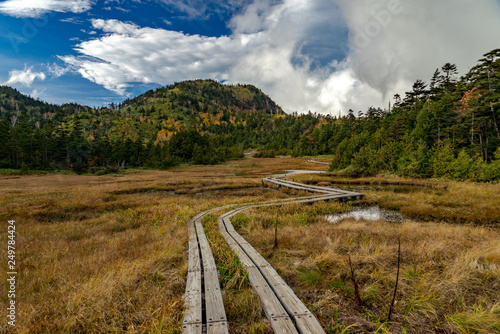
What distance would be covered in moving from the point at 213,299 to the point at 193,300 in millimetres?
386

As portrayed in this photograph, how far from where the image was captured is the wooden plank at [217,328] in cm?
319

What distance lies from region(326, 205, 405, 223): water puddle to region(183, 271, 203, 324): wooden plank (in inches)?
543

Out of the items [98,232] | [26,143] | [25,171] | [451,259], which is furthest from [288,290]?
[26,143]

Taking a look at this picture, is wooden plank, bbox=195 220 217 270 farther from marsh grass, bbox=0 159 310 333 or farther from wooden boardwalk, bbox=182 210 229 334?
marsh grass, bbox=0 159 310 333

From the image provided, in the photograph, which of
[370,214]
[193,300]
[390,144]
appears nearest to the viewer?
[193,300]

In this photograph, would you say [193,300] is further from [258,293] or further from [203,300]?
[258,293]

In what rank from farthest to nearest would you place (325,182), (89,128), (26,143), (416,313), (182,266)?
(89,128)
(26,143)
(325,182)
(182,266)
(416,313)

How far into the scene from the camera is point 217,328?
3.27 m

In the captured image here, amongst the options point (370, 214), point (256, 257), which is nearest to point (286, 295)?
point (256, 257)

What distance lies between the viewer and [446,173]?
32188 millimetres

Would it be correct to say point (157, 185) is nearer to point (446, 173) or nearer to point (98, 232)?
point (98, 232)

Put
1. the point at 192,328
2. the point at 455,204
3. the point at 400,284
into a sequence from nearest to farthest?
the point at 192,328
the point at 400,284
the point at 455,204

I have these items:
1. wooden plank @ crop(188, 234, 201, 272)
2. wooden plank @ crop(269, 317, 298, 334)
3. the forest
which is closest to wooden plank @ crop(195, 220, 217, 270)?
wooden plank @ crop(188, 234, 201, 272)

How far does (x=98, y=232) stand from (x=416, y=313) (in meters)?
14.4
